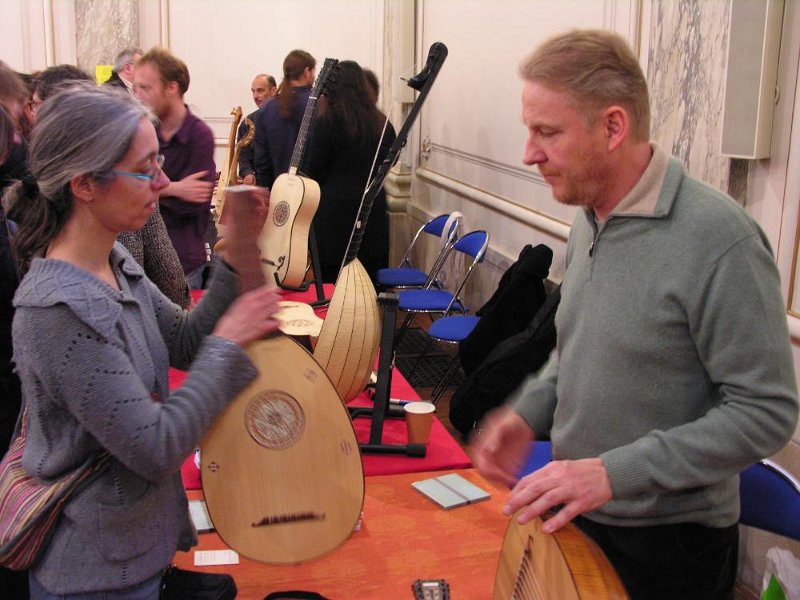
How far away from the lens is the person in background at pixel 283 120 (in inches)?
176

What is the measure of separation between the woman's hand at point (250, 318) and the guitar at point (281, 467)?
5.4 inches

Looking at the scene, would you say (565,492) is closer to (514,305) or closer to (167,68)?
(514,305)

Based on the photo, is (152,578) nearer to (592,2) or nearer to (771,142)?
(771,142)

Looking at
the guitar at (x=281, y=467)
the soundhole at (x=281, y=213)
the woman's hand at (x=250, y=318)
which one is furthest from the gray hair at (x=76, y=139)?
the soundhole at (x=281, y=213)

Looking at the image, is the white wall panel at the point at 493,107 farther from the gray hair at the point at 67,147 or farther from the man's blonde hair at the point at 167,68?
the gray hair at the point at 67,147

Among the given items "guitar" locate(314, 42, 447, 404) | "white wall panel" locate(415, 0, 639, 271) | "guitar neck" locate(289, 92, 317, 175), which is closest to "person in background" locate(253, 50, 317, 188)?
"guitar neck" locate(289, 92, 317, 175)

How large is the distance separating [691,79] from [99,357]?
2.16 meters

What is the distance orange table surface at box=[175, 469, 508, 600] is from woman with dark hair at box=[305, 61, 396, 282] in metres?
2.50

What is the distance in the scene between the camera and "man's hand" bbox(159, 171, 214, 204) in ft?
9.68

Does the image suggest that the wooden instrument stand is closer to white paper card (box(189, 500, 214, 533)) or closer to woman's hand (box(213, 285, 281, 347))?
white paper card (box(189, 500, 214, 533))

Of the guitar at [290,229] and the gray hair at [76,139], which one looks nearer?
the gray hair at [76,139]

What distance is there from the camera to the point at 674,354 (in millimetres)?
1194

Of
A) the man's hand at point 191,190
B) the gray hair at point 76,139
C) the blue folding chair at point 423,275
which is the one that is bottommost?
the blue folding chair at point 423,275

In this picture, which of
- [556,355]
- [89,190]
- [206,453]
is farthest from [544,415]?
[89,190]
